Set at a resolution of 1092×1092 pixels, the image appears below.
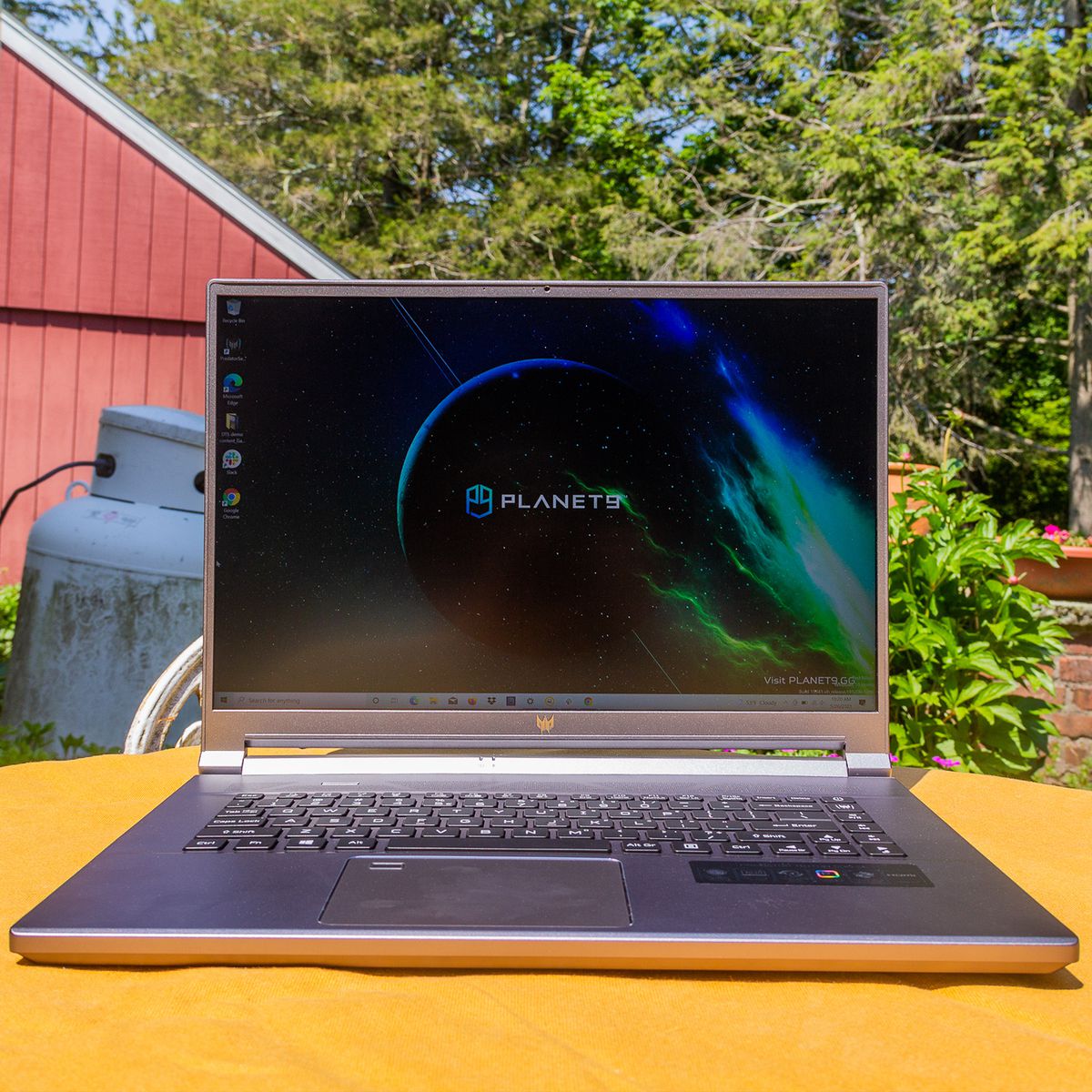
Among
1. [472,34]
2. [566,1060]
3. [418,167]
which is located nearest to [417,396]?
[566,1060]

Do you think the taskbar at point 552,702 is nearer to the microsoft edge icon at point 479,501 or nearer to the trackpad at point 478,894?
the microsoft edge icon at point 479,501

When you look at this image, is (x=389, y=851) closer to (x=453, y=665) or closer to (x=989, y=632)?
(x=453, y=665)

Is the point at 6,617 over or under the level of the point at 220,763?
under

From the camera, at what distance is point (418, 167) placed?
1514 cm

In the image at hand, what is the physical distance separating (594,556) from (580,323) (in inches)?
12.2

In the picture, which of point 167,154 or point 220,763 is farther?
point 167,154

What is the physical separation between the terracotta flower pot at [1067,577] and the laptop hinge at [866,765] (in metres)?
3.20

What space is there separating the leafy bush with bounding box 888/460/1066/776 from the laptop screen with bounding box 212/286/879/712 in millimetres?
1365

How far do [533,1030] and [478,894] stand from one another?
0.18 meters

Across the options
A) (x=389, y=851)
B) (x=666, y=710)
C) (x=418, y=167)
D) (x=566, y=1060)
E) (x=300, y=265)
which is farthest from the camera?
(x=418, y=167)

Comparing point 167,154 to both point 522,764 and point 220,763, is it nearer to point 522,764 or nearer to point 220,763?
point 220,763

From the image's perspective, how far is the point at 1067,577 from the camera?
4.12 metres

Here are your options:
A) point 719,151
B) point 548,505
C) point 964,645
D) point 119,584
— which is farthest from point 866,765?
point 719,151

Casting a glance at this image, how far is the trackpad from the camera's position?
76 centimetres
